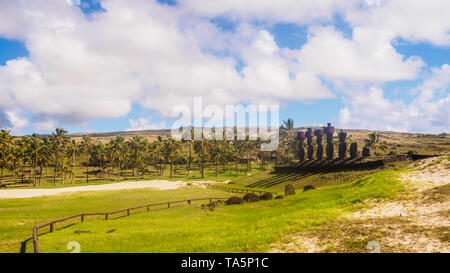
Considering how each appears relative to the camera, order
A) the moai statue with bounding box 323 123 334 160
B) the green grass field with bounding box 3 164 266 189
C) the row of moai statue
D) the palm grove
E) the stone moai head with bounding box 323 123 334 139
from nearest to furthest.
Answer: the row of moai statue
the moai statue with bounding box 323 123 334 160
the stone moai head with bounding box 323 123 334 139
the palm grove
the green grass field with bounding box 3 164 266 189

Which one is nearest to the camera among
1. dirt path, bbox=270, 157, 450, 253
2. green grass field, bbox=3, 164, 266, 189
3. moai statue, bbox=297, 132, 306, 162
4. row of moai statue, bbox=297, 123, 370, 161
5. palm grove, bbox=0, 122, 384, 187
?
dirt path, bbox=270, 157, 450, 253

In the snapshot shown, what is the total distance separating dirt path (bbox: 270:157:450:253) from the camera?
36.8 ft

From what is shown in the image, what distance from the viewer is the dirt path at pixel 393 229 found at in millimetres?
11229

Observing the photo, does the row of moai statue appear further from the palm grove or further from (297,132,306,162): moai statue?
the palm grove

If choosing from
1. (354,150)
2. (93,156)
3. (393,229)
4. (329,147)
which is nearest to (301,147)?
(329,147)

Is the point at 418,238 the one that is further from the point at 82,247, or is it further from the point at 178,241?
the point at 82,247

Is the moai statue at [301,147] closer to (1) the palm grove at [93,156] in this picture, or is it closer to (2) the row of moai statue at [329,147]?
(2) the row of moai statue at [329,147]

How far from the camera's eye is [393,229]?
42.9 ft

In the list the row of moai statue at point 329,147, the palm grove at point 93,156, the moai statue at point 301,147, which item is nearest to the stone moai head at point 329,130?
the row of moai statue at point 329,147

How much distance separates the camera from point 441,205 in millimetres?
15961

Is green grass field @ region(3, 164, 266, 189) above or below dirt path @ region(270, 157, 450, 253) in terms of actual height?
below

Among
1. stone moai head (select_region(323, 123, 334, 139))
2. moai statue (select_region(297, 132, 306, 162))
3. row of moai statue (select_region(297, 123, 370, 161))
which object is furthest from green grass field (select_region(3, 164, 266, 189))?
stone moai head (select_region(323, 123, 334, 139))

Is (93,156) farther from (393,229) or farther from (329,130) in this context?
(393,229)
